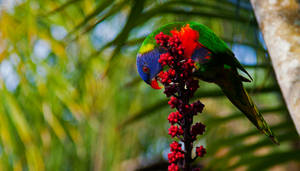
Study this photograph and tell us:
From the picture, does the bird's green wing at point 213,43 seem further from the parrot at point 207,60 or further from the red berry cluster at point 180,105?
the red berry cluster at point 180,105

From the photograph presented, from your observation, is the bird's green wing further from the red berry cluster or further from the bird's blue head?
the red berry cluster

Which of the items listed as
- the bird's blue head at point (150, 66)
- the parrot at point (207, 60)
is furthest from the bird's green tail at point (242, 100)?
the bird's blue head at point (150, 66)

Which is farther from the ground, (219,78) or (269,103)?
(269,103)

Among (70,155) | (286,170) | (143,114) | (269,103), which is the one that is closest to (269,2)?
(143,114)

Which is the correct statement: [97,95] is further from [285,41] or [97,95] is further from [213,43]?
[285,41]

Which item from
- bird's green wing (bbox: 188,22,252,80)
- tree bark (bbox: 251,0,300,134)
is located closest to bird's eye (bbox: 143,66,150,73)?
bird's green wing (bbox: 188,22,252,80)

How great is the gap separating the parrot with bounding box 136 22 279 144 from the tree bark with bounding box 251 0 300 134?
8 centimetres

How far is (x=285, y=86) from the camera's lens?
0.50 metres

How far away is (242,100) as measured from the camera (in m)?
0.61

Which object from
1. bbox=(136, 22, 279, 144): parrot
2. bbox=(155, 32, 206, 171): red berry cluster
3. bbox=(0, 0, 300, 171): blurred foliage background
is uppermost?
bbox=(0, 0, 300, 171): blurred foliage background

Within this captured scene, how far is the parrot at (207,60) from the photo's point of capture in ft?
2.01

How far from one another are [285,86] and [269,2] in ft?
0.59

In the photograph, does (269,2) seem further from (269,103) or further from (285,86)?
(269,103)

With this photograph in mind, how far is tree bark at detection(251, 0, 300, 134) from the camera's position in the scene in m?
0.49
